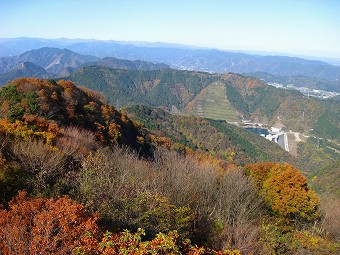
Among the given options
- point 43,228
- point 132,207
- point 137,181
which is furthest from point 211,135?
point 43,228

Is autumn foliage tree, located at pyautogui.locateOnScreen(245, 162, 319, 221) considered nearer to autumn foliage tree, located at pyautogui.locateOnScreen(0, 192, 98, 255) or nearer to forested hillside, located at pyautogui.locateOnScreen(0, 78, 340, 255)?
forested hillside, located at pyautogui.locateOnScreen(0, 78, 340, 255)

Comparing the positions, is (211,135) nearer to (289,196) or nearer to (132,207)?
(289,196)

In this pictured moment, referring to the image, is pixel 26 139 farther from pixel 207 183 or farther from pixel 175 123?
pixel 175 123

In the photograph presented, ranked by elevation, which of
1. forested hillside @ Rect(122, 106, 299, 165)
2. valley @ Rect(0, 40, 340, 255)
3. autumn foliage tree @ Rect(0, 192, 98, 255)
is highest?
autumn foliage tree @ Rect(0, 192, 98, 255)

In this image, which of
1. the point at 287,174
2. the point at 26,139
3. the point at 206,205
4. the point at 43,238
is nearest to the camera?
the point at 43,238

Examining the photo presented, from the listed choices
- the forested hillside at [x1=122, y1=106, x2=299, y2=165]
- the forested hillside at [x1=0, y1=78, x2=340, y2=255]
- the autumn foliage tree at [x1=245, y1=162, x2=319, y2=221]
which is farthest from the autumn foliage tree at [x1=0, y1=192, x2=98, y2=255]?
the forested hillside at [x1=122, y1=106, x2=299, y2=165]

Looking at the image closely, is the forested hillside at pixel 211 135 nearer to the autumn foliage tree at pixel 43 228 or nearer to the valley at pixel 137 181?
the valley at pixel 137 181

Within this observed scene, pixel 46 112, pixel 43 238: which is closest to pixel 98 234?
pixel 43 238
